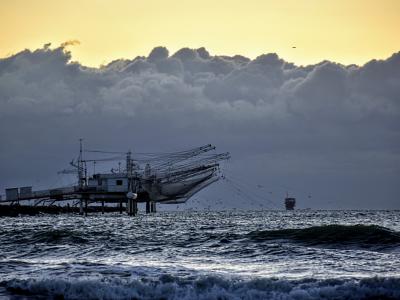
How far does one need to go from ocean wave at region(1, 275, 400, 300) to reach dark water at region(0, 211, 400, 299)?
0.11 ft

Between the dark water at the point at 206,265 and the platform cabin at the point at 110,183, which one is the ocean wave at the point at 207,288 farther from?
the platform cabin at the point at 110,183

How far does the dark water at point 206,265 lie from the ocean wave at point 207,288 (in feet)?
0.11

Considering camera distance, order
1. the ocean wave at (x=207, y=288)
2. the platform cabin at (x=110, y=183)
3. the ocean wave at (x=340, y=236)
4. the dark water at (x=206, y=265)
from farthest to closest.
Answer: the platform cabin at (x=110, y=183)
the ocean wave at (x=340, y=236)
the dark water at (x=206, y=265)
the ocean wave at (x=207, y=288)

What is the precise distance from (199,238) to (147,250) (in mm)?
7556

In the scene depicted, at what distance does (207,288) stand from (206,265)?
734cm

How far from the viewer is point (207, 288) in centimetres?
2392

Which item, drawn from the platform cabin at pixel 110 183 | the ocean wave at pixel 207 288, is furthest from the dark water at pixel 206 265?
the platform cabin at pixel 110 183

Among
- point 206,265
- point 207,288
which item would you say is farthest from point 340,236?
point 207,288

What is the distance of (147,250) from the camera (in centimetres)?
3884

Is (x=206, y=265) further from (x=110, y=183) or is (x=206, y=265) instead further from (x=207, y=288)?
(x=110, y=183)

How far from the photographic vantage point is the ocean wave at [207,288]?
22.8 m

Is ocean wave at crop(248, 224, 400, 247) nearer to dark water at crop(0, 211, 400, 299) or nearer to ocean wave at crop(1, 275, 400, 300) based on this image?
dark water at crop(0, 211, 400, 299)

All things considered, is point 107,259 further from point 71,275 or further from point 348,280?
point 348,280

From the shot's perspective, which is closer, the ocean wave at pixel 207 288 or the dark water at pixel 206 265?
the ocean wave at pixel 207 288
